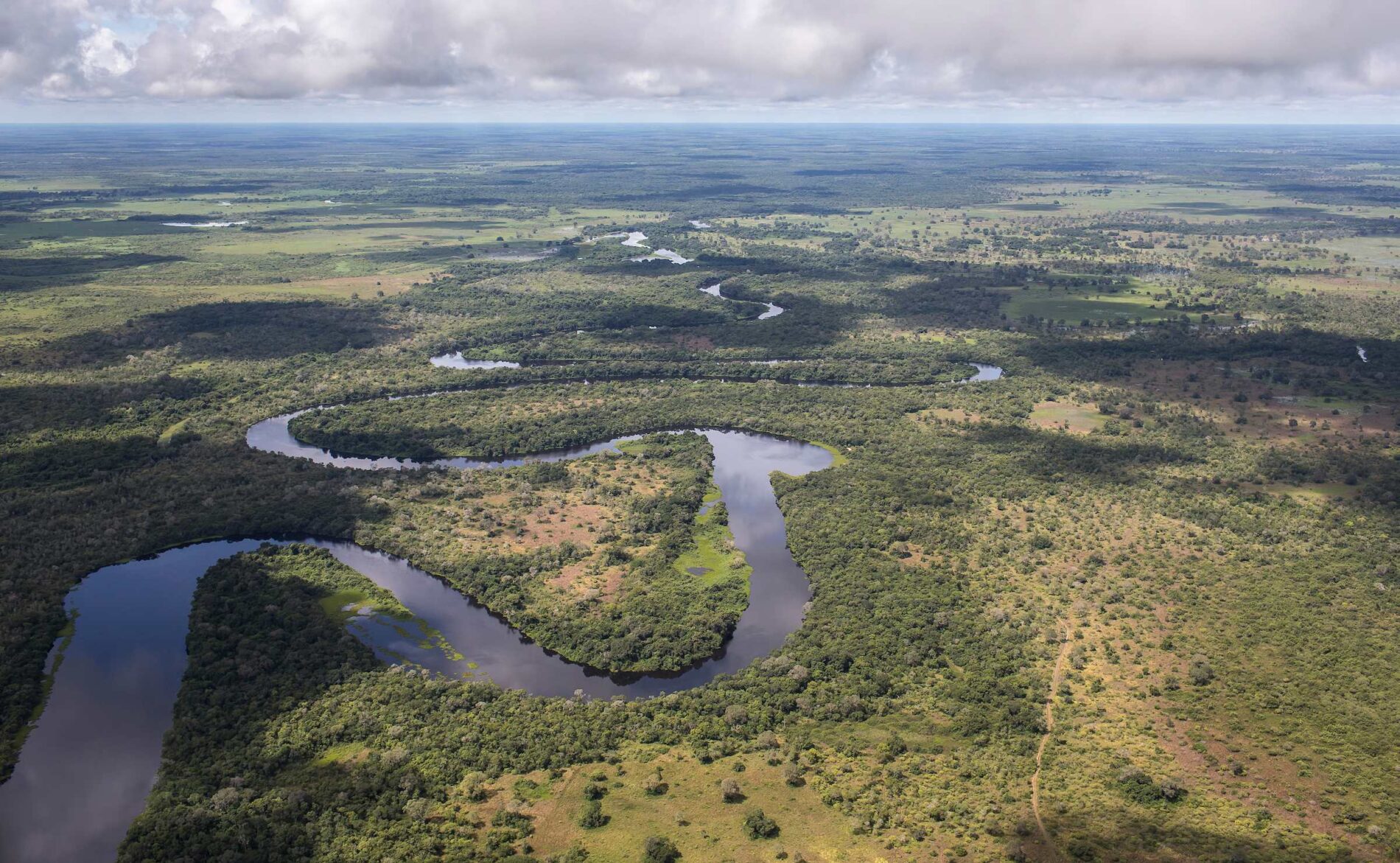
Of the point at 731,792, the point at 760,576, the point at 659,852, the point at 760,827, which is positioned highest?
the point at 760,576

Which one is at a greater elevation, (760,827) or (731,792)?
(731,792)

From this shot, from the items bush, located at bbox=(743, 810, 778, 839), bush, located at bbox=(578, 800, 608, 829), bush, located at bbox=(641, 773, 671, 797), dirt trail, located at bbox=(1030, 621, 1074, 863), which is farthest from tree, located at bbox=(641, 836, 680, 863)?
dirt trail, located at bbox=(1030, 621, 1074, 863)

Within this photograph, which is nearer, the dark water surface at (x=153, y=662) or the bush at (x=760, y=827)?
the bush at (x=760, y=827)

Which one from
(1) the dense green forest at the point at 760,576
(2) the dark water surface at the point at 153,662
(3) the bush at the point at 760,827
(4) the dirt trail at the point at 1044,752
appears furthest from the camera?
(2) the dark water surface at the point at 153,662

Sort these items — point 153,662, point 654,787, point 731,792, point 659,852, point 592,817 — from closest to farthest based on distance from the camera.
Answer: point 659,852 < point 592,817 < point 731,792 < point 654,787 < point 153,662

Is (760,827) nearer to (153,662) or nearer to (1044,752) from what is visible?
(1044,752)

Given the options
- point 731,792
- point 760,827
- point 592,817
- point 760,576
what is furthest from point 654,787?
point 760,576

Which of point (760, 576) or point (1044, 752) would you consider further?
point (760, 576)

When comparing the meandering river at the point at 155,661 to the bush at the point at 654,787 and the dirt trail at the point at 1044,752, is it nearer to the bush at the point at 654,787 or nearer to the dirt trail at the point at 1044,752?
the bush at the point at 654,787

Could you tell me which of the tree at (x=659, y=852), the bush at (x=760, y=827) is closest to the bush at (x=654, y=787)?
the tree at (x=659, y=852)
